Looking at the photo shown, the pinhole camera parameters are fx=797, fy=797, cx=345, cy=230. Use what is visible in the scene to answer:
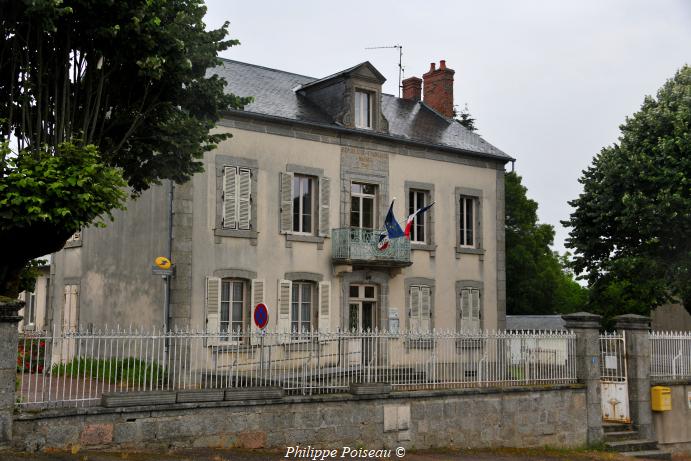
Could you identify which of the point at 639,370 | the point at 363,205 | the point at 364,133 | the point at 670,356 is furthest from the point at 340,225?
the point at 670,356

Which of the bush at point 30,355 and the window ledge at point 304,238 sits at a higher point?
the window ledge at point 304,238

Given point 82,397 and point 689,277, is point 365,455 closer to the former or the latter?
point 82,397

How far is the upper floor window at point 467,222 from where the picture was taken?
23.6m

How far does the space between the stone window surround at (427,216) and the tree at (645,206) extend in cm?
547

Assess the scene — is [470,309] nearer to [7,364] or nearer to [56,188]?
[56,188]

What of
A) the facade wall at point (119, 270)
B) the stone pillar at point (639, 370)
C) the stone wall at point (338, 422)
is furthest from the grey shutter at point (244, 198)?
the stone pillar at point (639, 370)

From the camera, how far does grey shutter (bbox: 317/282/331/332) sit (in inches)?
799

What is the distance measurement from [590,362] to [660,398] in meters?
1.92

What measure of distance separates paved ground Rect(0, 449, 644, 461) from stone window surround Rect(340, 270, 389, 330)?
7.66 m

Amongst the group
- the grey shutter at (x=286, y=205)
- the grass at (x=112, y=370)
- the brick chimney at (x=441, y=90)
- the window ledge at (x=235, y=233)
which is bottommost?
the grass at (x=112, y=370)

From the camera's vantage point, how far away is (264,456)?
35.8 ft

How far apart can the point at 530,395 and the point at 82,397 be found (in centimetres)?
799

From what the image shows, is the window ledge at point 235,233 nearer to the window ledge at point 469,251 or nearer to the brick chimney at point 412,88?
the window ledge at point 469,251

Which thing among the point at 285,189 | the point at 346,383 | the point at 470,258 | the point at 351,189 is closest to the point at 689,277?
the point at 470,258
